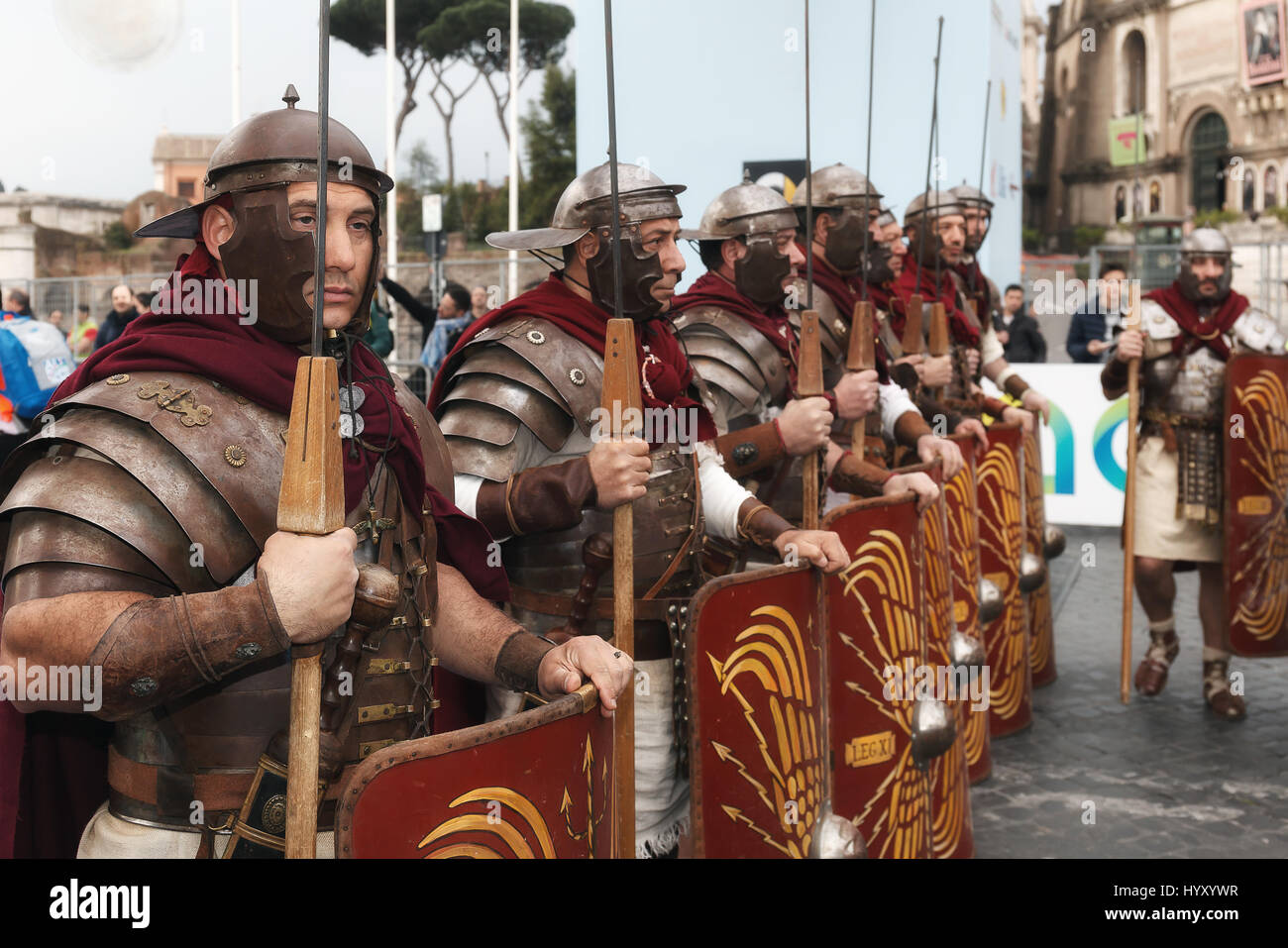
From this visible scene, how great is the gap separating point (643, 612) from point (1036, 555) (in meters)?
3.50

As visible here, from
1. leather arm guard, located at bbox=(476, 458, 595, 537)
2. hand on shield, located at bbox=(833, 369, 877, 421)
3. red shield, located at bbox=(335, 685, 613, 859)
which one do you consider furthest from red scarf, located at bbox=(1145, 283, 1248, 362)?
red shield, located at bbox=(335, 685, 613, 859)

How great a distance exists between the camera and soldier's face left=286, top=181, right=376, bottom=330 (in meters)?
2.12

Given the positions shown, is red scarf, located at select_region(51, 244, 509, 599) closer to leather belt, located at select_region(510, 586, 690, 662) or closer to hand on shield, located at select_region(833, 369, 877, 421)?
leather belt, located at select_region(510, 586, 690, 662)

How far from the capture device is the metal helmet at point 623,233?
3299 mm

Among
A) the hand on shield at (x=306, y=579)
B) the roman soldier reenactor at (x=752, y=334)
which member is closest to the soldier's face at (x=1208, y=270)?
the roman soldier reenactor at (x=752, y=334)

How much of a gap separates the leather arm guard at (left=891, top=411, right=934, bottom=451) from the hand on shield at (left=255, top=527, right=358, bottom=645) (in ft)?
11.4

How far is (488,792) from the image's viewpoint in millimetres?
1861

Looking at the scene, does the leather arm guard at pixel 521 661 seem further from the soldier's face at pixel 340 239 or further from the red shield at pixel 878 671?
the red shield at pixel 878 671

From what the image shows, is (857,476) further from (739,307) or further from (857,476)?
(739,307)

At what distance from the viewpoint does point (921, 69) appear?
12.3m

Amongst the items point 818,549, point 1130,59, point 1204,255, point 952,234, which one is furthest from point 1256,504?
point 1130,59

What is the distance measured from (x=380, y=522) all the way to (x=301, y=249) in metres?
0.45

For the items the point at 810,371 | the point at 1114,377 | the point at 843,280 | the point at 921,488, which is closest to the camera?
the point at 921,488

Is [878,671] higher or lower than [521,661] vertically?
lower
